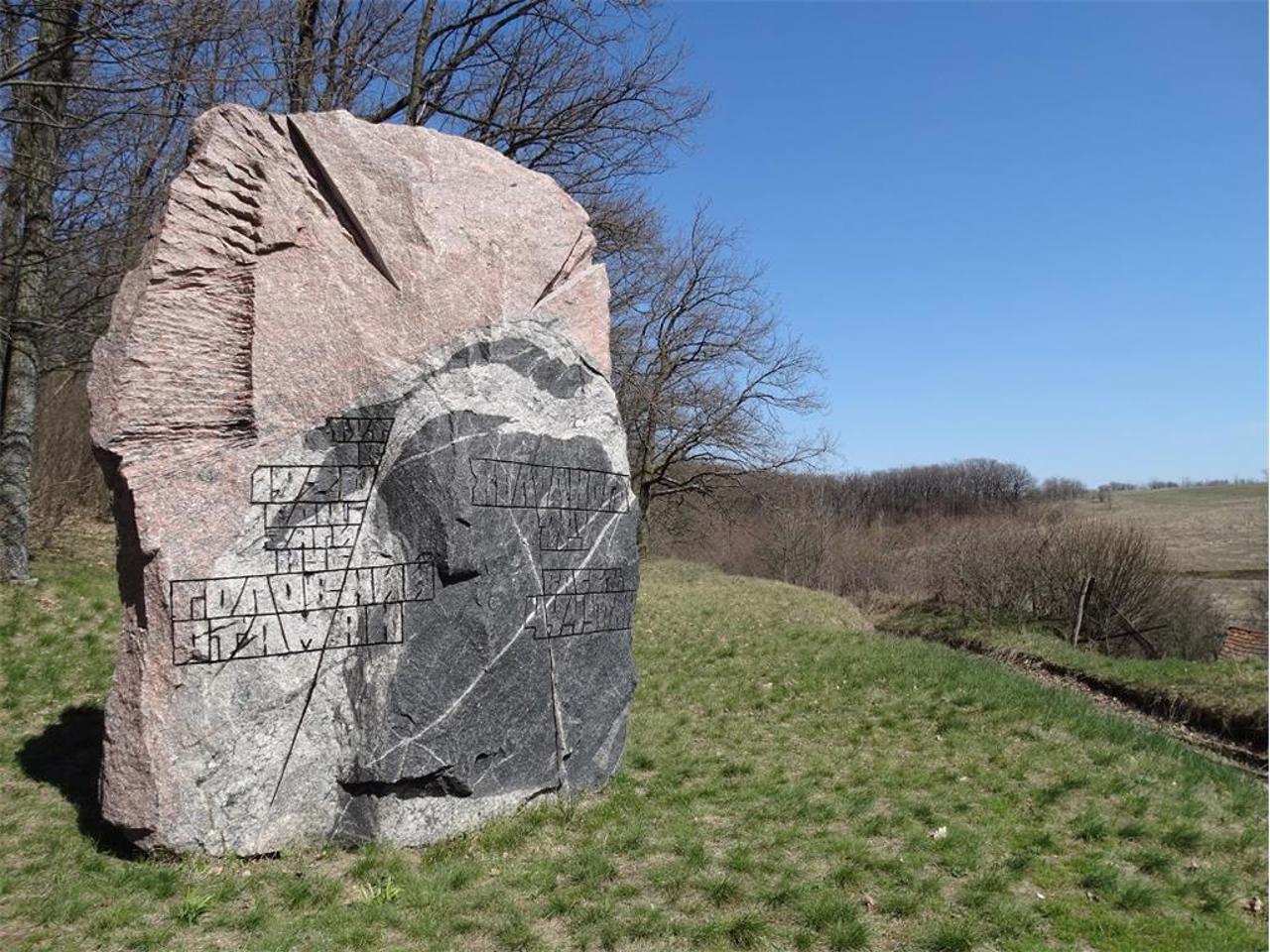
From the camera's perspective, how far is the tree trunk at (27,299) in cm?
900

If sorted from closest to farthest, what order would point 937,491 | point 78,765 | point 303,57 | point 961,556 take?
point 78,765 → point 303,57 → point 961,556 → point 937,491

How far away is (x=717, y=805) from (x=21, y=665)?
5447 mm

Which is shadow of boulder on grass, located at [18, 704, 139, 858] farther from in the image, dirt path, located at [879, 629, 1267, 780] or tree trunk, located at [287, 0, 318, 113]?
dirt path, located at [879, 629, 1267, 780]

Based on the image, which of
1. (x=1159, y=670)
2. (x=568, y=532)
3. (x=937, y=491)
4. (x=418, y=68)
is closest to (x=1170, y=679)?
(x=1159, y=670)

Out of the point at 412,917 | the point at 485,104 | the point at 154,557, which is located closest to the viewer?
the point at 412,917

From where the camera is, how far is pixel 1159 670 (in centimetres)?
1291

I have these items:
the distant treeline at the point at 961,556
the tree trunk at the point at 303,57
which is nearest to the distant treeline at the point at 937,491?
the distant treeline at the point at 961,556

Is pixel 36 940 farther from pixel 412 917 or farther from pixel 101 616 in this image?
pixel 101 616

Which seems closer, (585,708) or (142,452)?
(142,452)

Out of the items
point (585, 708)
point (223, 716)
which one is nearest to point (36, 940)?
point (223, 716)

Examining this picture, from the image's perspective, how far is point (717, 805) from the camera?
553 cm

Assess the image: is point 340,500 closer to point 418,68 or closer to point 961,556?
point 418,68

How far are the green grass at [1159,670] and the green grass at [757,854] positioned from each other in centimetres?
438

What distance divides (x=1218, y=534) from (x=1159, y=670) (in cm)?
2529
